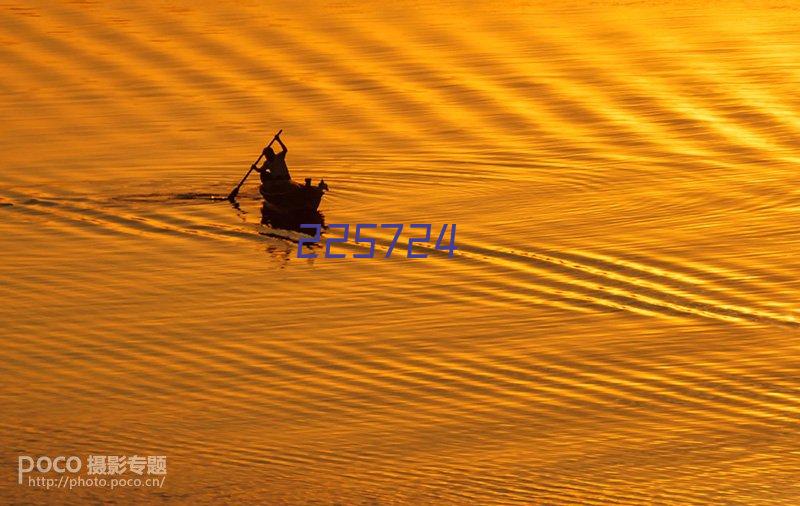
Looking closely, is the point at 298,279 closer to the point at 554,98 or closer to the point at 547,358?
the point at 547,358

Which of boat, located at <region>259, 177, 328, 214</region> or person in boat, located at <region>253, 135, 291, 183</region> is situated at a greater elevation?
person in boat, located at <region>253, 135, 291, 183</region>

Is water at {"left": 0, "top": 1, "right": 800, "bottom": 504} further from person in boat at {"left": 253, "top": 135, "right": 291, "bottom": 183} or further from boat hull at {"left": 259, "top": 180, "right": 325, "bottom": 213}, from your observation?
person in boat at {"left": 253, "top": 135, "right": 291, "bottom": 183}

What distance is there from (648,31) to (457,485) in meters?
23.6

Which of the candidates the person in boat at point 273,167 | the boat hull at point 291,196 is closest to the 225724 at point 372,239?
Answer: the boat hull at point 291,196

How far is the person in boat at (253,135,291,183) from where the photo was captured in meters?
32.8

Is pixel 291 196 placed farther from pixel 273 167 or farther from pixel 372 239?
pixel 372 239

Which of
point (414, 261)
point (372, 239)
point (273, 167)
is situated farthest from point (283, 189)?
point (414, 261)

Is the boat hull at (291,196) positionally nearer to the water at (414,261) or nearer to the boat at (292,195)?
the boat at (292,195)

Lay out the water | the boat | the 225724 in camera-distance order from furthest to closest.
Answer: the boat < the 225724 < the water

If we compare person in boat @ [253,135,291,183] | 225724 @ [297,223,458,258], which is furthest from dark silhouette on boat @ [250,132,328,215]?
225724 @ [297,223,458,258]

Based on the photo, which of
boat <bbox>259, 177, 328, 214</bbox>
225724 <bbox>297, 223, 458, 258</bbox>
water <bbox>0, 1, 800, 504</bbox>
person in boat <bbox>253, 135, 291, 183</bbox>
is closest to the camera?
water <bbox>0, 1, 800, 504</bbox>

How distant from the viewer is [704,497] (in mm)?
21094

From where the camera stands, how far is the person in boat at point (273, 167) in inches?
1289

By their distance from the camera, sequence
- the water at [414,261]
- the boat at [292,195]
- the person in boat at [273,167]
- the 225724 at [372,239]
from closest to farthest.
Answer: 1. the water at [414,261]
2. the 225724 at [372,239]
3. the boat at [292,195]
4. the person in boat at [273,167]
